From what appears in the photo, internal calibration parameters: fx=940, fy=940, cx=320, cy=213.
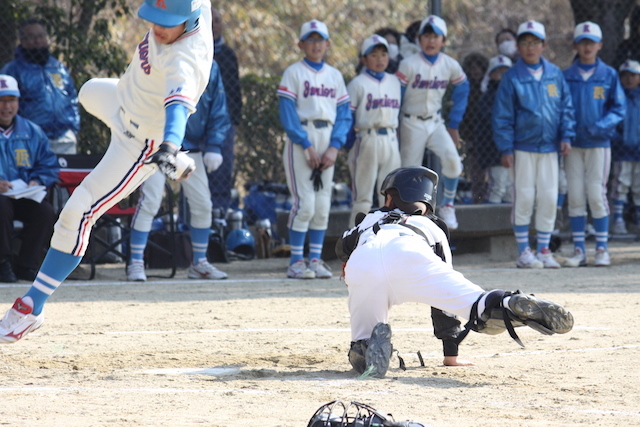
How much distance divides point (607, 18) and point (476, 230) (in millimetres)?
3968

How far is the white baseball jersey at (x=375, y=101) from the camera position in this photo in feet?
31.2

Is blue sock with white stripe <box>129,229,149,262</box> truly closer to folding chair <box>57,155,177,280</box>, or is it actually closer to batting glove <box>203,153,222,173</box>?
folding chair <box>57,155,177,280</box>

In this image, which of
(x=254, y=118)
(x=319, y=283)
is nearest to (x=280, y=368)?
(x=319, y=283)

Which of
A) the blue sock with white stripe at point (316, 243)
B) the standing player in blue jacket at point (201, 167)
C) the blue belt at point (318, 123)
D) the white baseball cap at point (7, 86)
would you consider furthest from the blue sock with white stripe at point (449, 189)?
the white baseball cap at point (7, 86)

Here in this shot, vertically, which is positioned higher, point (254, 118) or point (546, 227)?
point (254, 118)

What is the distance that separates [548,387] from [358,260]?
1.09m

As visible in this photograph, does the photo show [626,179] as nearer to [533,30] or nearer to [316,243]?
[533,30]

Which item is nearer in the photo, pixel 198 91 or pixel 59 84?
pixel 198 91

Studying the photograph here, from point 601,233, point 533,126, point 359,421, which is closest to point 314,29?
point 533,126

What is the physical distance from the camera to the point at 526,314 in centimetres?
417

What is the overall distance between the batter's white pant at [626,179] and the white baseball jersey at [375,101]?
3922 millimetres

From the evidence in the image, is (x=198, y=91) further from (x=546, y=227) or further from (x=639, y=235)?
(x=639, y=235)

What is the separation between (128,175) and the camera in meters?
5.12

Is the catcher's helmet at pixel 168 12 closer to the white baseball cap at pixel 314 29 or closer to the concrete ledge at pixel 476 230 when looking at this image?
the white baseball cap at pixel 314 29
